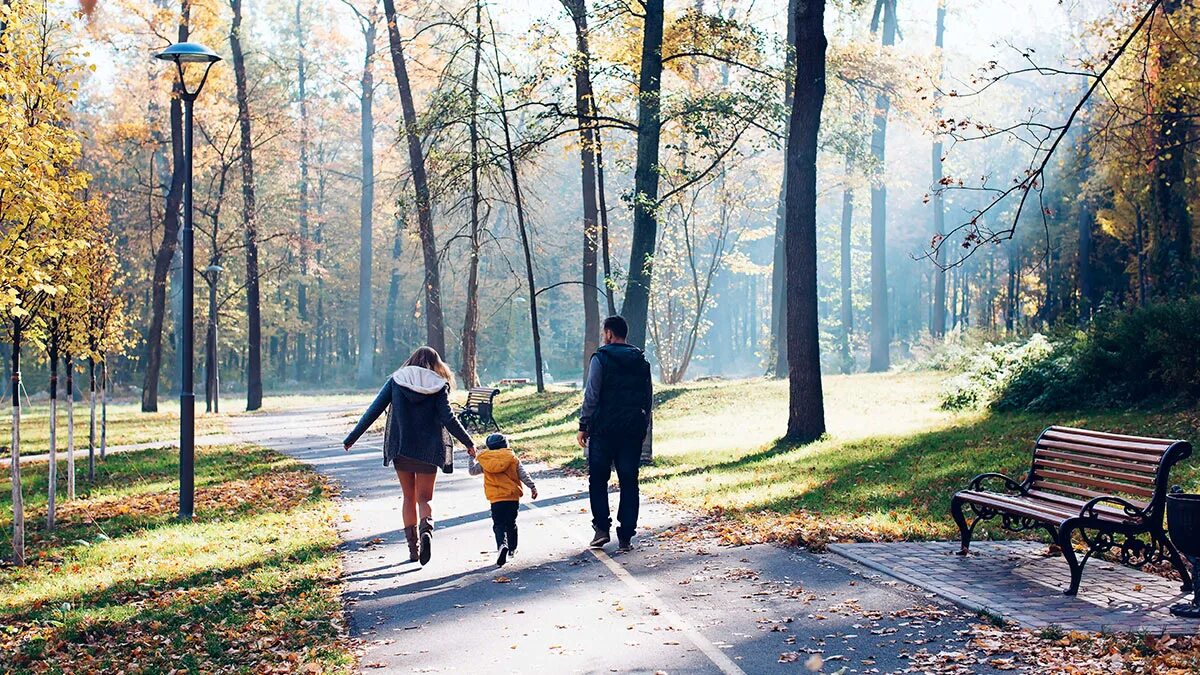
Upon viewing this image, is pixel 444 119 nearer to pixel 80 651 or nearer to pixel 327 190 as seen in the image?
pixel 80 651

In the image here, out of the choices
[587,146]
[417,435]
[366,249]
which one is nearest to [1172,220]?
[587,146]

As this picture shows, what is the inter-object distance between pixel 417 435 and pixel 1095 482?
18.0 ft

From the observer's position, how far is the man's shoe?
34.7 ft

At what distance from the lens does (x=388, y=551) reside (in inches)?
431

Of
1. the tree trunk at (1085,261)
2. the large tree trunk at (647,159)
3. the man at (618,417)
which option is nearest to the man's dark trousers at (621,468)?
the man at (618,417)

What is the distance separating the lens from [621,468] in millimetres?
10352

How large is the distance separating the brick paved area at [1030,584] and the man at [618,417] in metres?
1.86

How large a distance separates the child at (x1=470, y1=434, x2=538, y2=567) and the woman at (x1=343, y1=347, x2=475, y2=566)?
171 mm

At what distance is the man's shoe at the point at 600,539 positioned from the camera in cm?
1059

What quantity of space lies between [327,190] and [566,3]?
50.9 meters

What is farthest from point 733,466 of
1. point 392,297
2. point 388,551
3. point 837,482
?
point 392,297

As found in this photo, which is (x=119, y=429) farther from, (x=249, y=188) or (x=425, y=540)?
(x=425, y=540)

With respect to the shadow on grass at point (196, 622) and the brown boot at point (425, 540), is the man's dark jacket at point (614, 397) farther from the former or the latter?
the shadow on grass at point (196, 622)

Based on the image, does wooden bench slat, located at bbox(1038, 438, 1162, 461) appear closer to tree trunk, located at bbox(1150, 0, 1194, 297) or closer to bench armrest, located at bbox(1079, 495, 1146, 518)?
bench armrest, located at bbox(1079, 495, 1146, 518)
